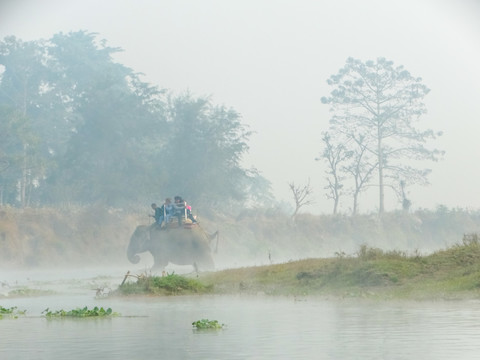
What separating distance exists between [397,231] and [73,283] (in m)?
→ 35.5

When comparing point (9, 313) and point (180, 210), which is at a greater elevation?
point (180, 210)

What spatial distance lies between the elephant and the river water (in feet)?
37.9

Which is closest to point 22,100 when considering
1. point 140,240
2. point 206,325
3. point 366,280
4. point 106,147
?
point 106,147

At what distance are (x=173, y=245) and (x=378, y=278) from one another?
13.2 metres

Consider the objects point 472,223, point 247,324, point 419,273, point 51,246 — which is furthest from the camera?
point 472,223

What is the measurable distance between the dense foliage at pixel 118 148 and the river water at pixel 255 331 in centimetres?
3813

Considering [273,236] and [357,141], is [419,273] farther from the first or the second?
[357,141]

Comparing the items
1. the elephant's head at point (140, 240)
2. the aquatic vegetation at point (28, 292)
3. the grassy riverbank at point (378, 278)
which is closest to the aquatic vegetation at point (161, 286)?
the grassy riverbank at point (378, 278)

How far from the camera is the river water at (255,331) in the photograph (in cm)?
1644

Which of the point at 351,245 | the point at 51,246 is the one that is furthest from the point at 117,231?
the point at 351,245

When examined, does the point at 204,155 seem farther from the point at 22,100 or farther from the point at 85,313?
the point at 85,313

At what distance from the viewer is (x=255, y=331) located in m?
19.3

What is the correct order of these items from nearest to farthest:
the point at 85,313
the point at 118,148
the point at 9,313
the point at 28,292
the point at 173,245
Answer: the point at 85,313 → the point at 9,313 → the point at 28,292 → the point at 173,245 → the point at 118,148

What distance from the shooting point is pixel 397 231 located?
67875 millimetres
